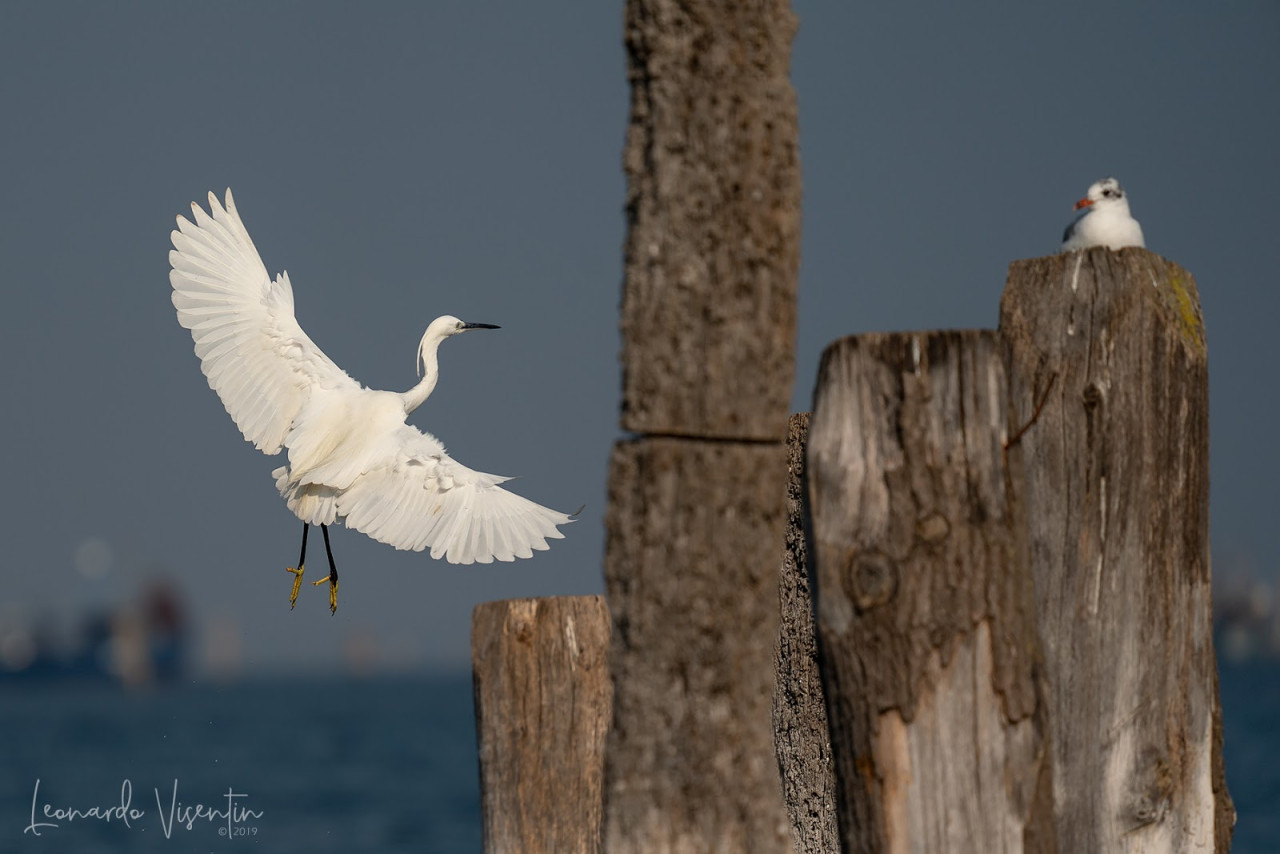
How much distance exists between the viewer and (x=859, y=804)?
3709 mm

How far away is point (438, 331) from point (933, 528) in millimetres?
6936

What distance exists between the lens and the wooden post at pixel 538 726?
19.7ft

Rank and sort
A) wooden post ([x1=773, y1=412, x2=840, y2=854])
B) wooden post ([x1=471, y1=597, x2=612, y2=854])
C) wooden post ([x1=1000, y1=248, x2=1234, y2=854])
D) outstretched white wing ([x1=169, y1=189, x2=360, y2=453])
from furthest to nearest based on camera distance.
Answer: outstretched white wing ([x1=169, y1=189, x2=360, y2=453]), wooden post ([x1=773, y1=412, x2=840, y2=854]), wooden post ([x1=471, y1=597, x2=612, y2=854]), wooden post ([x1=1000, y1=248, x2=1234, y2=854])

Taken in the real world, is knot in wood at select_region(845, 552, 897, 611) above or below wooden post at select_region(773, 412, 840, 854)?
above

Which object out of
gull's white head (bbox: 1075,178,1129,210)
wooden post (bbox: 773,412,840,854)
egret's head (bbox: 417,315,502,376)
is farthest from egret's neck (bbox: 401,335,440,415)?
gull's white head (bbox: 1075,178,1129,210)

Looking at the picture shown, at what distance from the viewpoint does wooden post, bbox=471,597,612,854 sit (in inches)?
237

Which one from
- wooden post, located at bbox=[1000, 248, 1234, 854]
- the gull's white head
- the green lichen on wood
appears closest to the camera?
wooden post, located at bbox=[1000, 248, 1234, 854]

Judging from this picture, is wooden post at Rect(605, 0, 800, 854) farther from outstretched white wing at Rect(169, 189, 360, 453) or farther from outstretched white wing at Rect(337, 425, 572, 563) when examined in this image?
outstretched white wing at Rect(169, 189, 360, 453)

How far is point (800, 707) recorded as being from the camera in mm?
6852

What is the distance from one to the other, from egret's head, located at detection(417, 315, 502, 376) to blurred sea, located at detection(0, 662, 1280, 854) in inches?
160

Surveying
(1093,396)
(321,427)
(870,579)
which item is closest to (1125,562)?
(1093,396)

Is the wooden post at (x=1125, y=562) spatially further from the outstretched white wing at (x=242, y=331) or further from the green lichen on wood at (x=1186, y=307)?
the outstretched white wing at (x=242, y=331)

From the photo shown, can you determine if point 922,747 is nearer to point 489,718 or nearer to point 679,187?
point 679,187

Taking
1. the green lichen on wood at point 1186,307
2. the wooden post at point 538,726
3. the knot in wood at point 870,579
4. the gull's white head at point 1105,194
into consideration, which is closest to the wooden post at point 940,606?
the knot in wood at point 870,579
